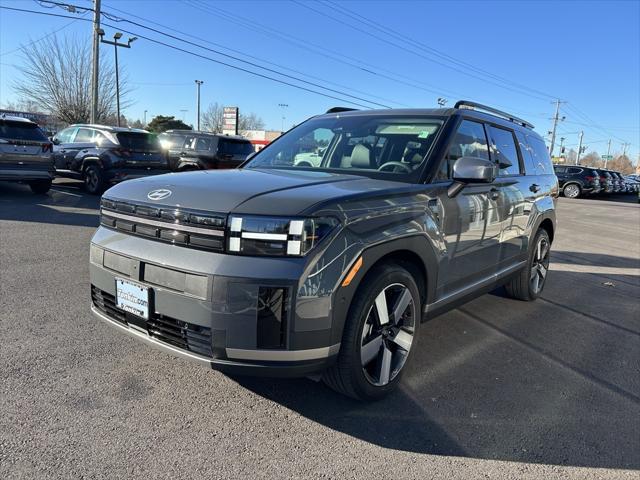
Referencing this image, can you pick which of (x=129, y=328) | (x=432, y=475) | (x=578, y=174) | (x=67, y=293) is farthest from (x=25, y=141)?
(x=578, y=174)

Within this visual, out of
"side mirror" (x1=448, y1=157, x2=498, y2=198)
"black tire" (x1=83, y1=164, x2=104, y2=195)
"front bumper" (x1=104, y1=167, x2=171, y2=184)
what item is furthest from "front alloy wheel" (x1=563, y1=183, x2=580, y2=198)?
"side mirror" (x1=448, y1=157, x2=498, y2=198)

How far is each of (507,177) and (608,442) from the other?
2.42 m

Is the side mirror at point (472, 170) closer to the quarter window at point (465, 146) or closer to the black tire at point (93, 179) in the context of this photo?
the quarter window at point (465, 146)

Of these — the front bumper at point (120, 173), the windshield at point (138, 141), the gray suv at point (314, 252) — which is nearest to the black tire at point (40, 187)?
the front bumper at point (120, 173)

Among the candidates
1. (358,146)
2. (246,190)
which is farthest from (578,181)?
(246,190)

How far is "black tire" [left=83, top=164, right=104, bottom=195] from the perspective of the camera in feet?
39.4

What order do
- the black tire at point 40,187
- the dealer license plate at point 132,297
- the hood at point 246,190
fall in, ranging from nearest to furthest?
the hood at point 246,190 < the dealer license plate at point 132,297 < the black tire at point 40,187

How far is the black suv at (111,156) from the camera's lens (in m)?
11.8

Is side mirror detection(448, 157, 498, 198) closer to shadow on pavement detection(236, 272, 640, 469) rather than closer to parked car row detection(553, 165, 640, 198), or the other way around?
shadow on pavement detection(236, 272, 640, 469)

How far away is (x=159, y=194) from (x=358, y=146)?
1694 mm

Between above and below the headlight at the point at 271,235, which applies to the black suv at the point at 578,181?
above

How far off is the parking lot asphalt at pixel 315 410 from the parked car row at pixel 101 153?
24.6 feet

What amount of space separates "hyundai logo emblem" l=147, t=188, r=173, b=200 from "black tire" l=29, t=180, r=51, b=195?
10.5 metres

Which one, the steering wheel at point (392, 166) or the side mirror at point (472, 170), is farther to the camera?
the steering wheel at point (392, 166)
